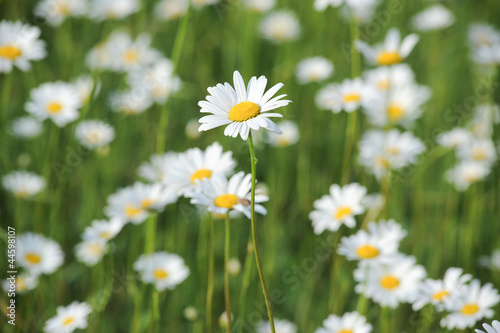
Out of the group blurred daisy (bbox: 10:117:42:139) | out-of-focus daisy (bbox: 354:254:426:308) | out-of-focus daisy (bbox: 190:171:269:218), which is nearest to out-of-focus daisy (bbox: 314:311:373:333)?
out-of-focus daisy (bbox: 354:254:426:308)

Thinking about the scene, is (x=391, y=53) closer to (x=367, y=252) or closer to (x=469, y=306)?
(x=367, y=252)

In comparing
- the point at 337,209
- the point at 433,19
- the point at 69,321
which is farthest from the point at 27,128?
the point at 433,19

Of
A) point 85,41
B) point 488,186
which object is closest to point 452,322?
point 488,186

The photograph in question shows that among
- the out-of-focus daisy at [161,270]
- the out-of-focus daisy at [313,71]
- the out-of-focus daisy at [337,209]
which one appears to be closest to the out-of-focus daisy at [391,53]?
the out-of-focus daisy at [337,209]

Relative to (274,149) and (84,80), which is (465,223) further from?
(84,80)

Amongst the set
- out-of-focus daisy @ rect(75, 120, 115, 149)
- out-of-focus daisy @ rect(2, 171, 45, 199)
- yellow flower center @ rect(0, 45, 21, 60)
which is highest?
yellow flower center @ rect(0, 45, 21, 60)

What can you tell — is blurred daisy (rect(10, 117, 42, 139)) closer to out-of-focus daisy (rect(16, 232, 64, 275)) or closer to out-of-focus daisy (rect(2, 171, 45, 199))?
out-of-focus daisy (rect(2, 171, 45, 199))
